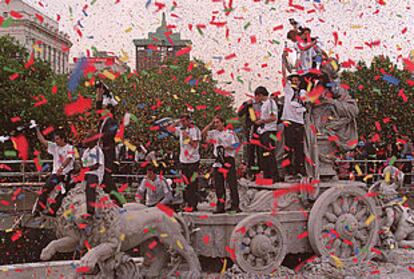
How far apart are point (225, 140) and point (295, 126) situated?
113cm

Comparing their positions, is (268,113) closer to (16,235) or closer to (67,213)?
(67,213)

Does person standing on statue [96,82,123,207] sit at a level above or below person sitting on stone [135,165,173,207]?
above

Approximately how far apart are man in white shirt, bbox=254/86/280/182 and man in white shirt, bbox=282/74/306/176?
0.71 ft

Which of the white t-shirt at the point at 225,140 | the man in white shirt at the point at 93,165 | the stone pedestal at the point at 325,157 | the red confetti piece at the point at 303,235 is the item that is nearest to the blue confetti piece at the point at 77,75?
the man in white shirt at the point at 93,165

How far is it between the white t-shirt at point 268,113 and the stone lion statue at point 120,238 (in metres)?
1.94

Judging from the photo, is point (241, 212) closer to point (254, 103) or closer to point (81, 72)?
point (254, 103)

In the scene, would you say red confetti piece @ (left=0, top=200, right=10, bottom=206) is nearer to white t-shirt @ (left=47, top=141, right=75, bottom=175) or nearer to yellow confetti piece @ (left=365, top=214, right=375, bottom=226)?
white t-shirt @ (left=47, top=141, right=75, bottom=175)

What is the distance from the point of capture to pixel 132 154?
19312mm

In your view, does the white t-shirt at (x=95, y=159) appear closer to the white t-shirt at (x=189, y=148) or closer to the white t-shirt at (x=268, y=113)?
the white t-shirt at (x=189, y=148)

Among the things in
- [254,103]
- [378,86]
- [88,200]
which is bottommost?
[88,200]

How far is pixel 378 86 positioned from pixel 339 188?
995 inches

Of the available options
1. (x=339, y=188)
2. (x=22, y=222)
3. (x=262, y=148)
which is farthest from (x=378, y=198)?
(x=22, y=222)

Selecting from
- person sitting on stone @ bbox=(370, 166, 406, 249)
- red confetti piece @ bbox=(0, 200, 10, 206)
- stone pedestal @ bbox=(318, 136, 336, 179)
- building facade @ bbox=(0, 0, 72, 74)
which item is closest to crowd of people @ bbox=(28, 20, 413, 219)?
stone pedestal @ bbox=(318, 136, 336, 179)

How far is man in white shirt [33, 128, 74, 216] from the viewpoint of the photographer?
26.1 ft
